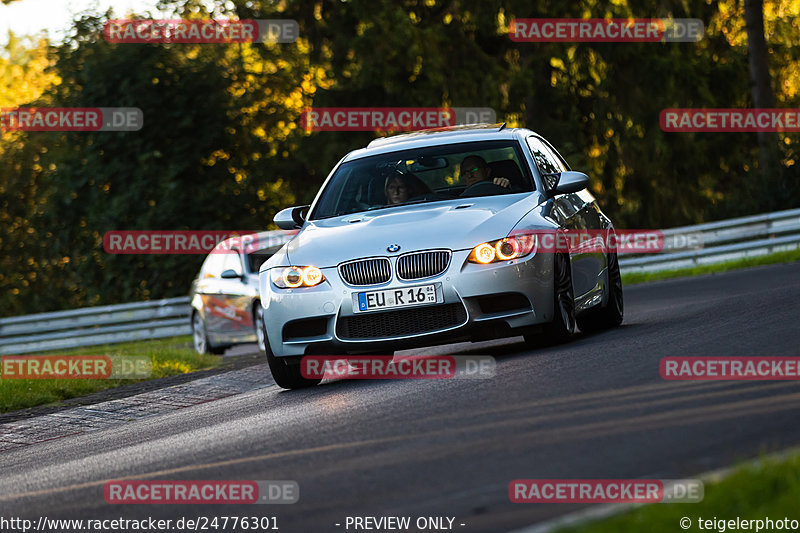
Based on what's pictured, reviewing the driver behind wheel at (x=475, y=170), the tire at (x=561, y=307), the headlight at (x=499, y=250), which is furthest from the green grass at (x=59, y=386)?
the headlight at (x=499, y=250)

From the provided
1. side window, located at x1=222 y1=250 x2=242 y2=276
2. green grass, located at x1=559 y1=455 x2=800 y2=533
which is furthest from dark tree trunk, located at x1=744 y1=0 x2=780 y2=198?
green grass, located at x1=559 y1=455 x2=800 y2=533

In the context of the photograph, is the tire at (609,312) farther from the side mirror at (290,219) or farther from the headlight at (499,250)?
the side mirror at (290,219)

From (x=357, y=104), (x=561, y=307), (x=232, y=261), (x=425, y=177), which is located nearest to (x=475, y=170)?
(x=425, y=177)

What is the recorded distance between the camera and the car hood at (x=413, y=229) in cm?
987

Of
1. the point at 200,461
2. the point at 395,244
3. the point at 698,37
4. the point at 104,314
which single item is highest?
the point at 698,37

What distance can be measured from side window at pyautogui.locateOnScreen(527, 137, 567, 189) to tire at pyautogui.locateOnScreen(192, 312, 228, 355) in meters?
7.93

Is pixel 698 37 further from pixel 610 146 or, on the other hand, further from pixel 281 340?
pixel 281 340

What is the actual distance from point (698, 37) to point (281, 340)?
26.1 m

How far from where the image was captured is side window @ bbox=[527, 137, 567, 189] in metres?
11.3

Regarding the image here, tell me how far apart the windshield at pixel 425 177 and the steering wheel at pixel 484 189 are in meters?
0.01

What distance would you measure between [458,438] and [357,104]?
31.0m

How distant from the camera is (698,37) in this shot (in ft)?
112

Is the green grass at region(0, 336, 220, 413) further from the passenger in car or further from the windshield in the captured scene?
the passenger in car

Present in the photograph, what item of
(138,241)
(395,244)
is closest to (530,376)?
(395,244)
